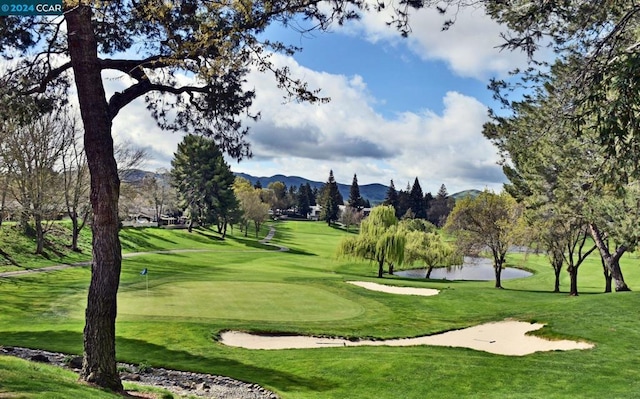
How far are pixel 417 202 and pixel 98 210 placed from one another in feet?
359

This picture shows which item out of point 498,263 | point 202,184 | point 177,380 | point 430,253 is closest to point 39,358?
point 177,380

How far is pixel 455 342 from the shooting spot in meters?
16.5

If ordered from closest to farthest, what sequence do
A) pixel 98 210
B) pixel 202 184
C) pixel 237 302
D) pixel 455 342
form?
pixel 98 210
pixel 455 342
pixel 237 302
pixel 202 184

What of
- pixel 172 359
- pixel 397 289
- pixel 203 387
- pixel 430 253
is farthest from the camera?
pixel 430 253

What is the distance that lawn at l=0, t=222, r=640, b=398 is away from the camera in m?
11.2

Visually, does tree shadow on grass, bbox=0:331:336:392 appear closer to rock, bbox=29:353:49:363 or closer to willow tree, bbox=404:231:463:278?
rock, bbox=29:353:49:363

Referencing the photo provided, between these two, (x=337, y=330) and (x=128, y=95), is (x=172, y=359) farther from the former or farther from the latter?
(x=128, y=95)

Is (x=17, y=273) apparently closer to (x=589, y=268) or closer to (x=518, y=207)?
(x=518, y=207)

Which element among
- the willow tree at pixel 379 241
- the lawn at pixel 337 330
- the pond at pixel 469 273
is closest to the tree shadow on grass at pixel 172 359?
the lawn at pixel 337 330

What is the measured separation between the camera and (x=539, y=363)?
12766 mm

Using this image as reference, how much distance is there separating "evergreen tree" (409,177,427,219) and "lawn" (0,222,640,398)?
8563 centimetres

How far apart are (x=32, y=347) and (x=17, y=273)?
1887 cm

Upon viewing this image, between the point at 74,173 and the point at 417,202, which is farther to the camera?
the point at 417,202

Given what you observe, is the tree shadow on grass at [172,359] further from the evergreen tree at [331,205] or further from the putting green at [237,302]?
the evergreen tree at [331,205]
